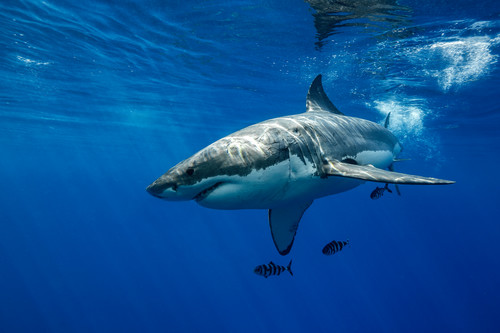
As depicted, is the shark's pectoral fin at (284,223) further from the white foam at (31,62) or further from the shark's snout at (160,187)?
the white foam at (31,62)

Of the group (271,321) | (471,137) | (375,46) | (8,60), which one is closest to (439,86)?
(375,46)

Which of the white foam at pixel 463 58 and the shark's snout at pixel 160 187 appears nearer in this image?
the shark's snout at pixel 160 187

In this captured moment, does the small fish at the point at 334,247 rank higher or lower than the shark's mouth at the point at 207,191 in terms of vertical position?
lower

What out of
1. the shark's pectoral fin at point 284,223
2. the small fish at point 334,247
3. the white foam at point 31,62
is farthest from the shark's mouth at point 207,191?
the white foam at point 31,62

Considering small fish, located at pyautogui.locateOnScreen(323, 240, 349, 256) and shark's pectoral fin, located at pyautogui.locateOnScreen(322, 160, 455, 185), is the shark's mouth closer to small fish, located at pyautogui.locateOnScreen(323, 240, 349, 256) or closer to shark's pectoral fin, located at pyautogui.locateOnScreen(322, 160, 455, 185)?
shark's pectoral fin, located at pyautogui.locateOnScreen(322, 160, 455, 185)

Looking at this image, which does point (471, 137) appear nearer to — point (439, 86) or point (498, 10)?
point (439, 86)

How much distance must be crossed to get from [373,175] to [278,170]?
2.98ft

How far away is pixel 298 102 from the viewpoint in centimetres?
2000

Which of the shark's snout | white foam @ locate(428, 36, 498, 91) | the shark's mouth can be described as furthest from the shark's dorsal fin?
white foam @ locate(428, 36, 498, 91)

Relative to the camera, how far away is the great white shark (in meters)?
2.35

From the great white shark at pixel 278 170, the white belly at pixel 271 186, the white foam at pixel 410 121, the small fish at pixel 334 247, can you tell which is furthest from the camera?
the white foam at pixel 410 121

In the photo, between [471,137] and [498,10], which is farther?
[471,137]

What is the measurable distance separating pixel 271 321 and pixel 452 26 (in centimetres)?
3902

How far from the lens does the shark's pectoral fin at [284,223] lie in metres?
4.23
